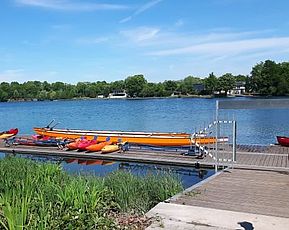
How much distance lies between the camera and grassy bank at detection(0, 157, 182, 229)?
4102mm

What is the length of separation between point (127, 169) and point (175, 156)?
6.06ft

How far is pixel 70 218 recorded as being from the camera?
416 centimetres

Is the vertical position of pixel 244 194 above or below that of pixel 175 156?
above

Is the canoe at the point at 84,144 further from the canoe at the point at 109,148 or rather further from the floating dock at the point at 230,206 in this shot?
the floating dock at the point at 230,206

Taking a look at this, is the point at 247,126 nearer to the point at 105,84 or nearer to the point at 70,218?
the point at 70,218

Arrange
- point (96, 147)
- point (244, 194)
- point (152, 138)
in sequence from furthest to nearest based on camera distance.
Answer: point (152, 138)
point (96, 147)
point (244, 194)

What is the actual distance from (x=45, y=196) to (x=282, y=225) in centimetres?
317

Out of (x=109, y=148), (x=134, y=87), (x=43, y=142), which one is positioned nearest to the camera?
(x=109, y=148)

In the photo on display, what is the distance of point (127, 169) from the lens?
13.5m

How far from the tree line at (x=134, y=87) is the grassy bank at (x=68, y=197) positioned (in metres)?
85.7

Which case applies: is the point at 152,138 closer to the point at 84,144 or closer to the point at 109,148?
the point at 109,148

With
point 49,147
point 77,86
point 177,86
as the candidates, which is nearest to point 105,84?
point 77,86

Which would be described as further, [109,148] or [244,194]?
[109,148]

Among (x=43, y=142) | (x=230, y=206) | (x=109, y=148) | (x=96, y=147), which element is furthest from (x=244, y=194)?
(x=43, y=142)
